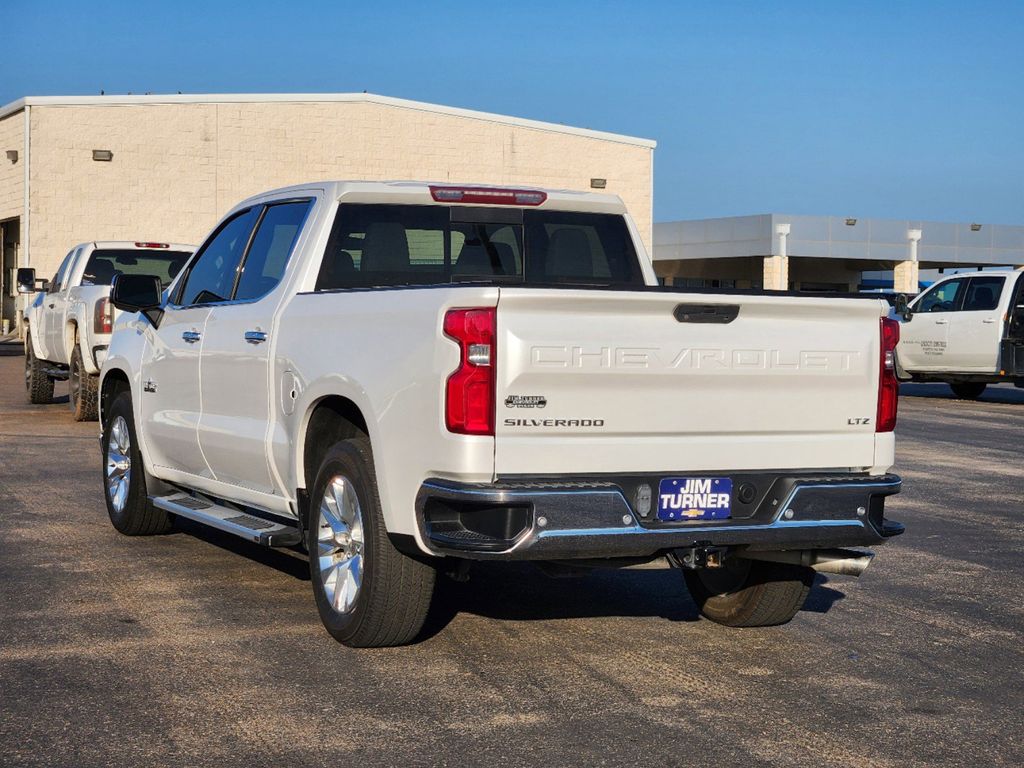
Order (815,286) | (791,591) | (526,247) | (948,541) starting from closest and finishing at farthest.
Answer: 1. (791,591)
2. (526,247)
3. (948,541)
4. (815,286)

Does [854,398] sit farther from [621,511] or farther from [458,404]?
[458,404]

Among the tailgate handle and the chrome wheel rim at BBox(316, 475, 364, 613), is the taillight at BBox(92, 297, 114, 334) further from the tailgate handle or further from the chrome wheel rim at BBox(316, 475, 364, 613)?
the tailgate handle

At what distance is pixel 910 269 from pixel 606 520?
5279 centimetres

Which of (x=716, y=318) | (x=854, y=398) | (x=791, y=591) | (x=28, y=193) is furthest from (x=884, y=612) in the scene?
(x=28, y=193)

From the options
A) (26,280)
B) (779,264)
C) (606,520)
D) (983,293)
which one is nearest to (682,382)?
(606,520)

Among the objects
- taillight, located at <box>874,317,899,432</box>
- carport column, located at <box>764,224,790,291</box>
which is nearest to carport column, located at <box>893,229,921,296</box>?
carport column, located at <box>764,224,790,291</box>

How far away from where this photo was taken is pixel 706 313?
602 cm

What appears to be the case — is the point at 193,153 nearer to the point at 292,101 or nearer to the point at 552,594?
the point at 292,101

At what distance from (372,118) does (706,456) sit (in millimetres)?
35955

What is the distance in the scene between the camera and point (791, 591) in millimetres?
6953

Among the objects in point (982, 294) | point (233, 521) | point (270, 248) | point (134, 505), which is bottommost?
point (134, 505)

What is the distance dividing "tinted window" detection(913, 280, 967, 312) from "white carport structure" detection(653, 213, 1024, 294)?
28.3 meters

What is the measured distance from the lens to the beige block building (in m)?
38.1

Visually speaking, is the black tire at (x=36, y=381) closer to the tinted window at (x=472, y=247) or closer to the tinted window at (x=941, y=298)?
the tinted window at (x=472, y=247)
